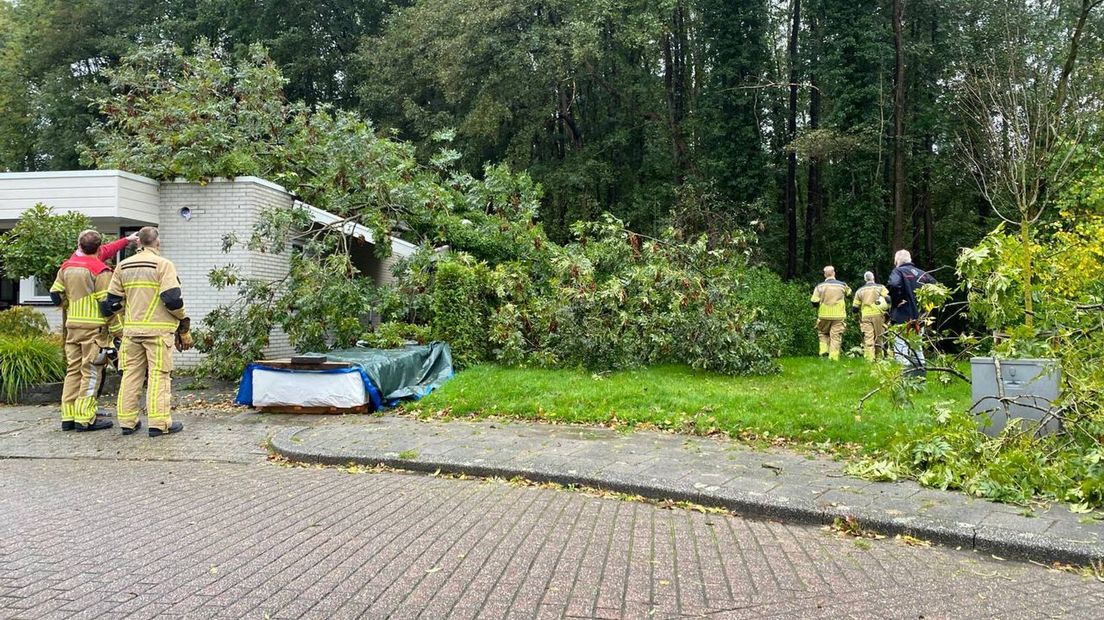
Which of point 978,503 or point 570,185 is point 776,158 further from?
point 978,503

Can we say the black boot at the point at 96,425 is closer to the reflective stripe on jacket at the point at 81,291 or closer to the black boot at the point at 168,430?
the black boot at the point at 168,430

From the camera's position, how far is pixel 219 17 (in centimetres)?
3086

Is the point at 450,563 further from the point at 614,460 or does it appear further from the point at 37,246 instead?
the point at 37,246

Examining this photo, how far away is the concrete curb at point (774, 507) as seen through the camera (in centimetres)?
421

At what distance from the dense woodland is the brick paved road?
16927mm

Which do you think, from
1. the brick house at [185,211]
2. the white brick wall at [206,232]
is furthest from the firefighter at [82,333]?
the white brick wall at [206,232]

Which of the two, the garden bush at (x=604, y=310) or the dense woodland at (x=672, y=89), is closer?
the garden bush at (x=604, y=310)

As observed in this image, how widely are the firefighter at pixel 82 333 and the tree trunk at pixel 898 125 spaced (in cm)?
2047

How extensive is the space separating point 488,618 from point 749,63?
85.3 feet

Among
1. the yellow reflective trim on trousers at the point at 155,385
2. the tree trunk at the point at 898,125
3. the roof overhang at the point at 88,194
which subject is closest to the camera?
the yellow reflective trim on trousers at the point at 155,385

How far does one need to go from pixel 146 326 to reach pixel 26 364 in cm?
381

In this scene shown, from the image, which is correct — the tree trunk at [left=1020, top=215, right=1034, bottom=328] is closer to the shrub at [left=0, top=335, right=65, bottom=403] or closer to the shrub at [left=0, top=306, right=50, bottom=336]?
the shrub at [left=0, top=335, right=65, bottom=403]

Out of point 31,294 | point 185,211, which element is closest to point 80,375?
point 185,211

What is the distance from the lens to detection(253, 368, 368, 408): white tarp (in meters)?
8.68
